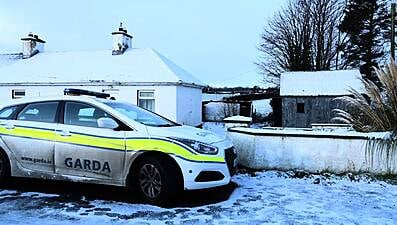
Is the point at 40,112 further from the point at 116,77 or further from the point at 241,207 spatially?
the point at 116,77

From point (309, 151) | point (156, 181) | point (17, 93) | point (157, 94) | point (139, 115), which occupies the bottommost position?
point (156, 181)

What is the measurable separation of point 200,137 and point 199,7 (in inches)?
461

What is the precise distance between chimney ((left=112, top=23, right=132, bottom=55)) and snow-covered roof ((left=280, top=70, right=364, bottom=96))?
31.3ft

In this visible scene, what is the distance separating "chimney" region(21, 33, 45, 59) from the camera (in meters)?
23.5

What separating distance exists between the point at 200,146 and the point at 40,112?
105 inches

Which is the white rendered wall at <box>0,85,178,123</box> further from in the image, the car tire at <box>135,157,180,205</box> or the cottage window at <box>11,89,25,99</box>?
the car tire at <box>135,157,180,205</box>

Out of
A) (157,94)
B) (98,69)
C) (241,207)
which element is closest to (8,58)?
(98,69)

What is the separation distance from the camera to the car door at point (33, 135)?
251 inches

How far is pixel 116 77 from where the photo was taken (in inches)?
799

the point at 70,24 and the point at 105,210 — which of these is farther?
the point at 70,24

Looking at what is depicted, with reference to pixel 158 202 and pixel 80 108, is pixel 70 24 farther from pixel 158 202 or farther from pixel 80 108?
pixel 158 202

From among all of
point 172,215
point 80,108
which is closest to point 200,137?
point 172,215

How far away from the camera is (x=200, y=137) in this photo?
6109 mm

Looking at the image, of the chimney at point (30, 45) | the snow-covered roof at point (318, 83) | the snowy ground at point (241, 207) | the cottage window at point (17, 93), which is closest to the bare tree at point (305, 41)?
the snow-covered roof at point (318, 83)
